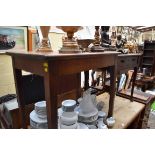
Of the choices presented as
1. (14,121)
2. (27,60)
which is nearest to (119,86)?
(14,121)

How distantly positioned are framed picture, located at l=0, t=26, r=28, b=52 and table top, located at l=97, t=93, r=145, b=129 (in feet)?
3.91

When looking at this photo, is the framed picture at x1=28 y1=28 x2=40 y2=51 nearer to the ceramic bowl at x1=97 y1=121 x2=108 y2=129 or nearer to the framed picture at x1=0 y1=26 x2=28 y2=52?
the framed picture at x1=0 y1=26 x2=28 y2=52

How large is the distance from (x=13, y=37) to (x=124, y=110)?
1.52 metres

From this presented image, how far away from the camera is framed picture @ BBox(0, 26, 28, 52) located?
1.81 m

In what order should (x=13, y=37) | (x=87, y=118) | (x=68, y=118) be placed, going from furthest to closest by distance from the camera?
(x=13, y=37) → (x=87, y=118) → (x=68, y=118)

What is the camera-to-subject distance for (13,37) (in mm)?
1885

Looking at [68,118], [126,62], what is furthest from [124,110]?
[68,118]

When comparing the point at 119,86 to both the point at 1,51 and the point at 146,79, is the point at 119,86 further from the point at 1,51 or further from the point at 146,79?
the point at 146,79

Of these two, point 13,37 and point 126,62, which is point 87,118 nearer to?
point 126,62

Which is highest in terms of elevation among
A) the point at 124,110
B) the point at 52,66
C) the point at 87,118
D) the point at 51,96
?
the point at 52,66

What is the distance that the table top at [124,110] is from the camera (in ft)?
4.65

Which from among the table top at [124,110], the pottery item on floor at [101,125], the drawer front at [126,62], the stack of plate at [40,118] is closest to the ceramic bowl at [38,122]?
the stack of plate at [40,118]

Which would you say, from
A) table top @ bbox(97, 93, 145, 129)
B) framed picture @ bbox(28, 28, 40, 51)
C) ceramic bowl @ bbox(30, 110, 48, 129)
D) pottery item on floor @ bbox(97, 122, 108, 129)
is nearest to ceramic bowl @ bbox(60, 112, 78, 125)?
ceramic bowl @ bbox(30, 110, 48, 129)

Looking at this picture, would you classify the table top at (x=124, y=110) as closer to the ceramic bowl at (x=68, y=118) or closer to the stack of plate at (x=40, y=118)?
the ceramic bowl at (x=68, y=118)
